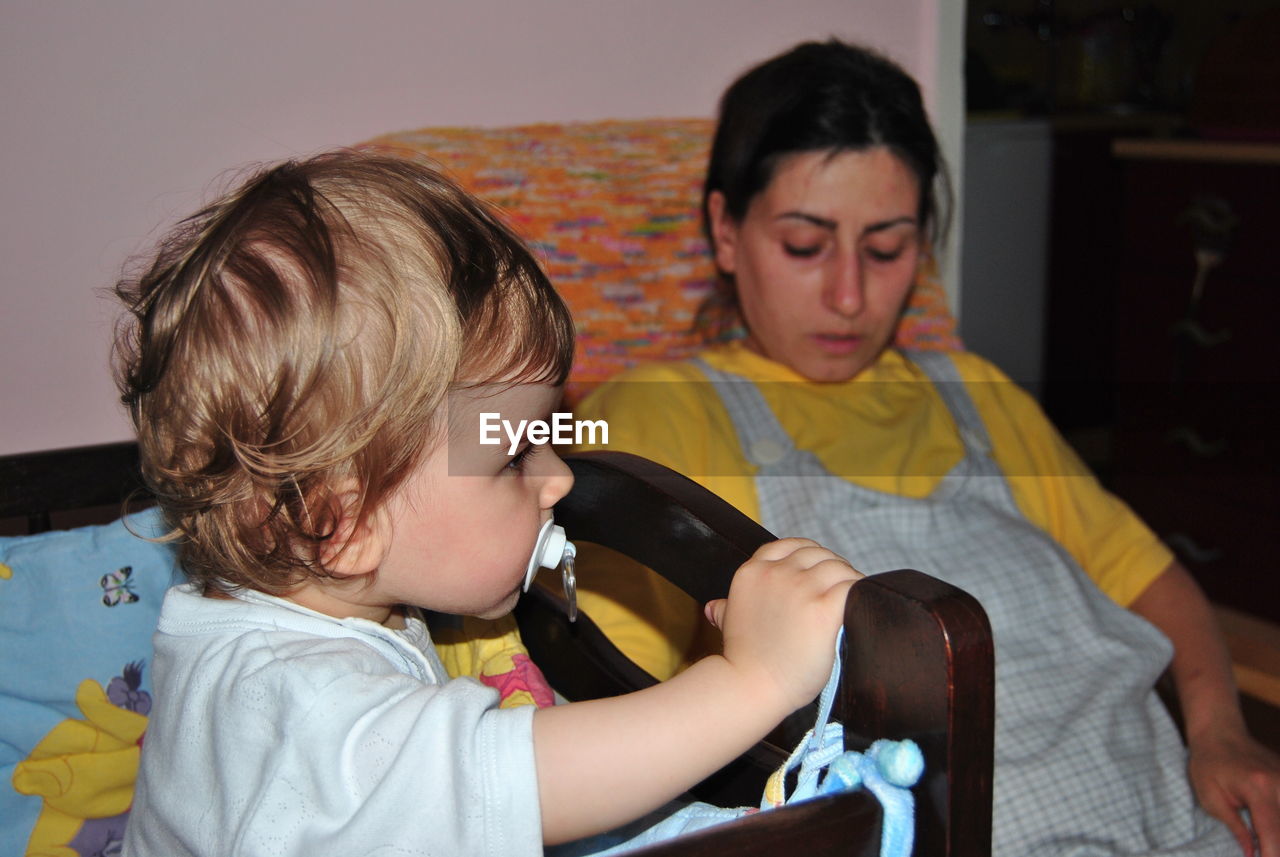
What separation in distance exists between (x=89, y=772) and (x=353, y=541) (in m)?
0.32

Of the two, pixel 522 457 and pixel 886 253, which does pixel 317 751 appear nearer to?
pixel 522 457

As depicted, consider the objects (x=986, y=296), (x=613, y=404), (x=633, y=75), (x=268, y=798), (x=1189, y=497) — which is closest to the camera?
(x=268, y=798)

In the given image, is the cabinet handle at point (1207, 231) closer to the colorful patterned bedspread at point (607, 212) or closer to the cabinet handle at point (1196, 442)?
the cabinet handle at point (1196, 442)

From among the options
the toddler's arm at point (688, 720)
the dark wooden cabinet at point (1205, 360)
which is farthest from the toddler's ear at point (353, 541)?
the dark wooden cabinet at point (1205, 360)

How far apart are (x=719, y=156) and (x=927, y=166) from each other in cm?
22

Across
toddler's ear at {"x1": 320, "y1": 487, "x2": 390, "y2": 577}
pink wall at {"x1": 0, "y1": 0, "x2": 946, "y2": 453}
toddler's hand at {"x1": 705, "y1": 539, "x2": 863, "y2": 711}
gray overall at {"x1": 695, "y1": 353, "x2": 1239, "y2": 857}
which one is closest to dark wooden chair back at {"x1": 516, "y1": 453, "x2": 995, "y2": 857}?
toddler's hand at {"x1": 705, "y1": 539, "x2": 863, "y2": 711}

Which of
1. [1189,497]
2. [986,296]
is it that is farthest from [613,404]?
[986,296]

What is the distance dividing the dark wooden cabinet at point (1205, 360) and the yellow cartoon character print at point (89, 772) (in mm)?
1893

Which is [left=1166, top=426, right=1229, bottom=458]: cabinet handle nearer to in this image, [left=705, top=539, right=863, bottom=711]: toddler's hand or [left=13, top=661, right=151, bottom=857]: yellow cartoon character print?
[left=705, top=539, right=863, bottom=711]: toddler's hand

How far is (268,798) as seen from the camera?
51 cm

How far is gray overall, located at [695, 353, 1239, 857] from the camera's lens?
2.90ft

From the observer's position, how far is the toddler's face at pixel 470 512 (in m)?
0.58

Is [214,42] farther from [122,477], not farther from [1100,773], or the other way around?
[1100,773]

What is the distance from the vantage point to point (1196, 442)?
210 centimetres
